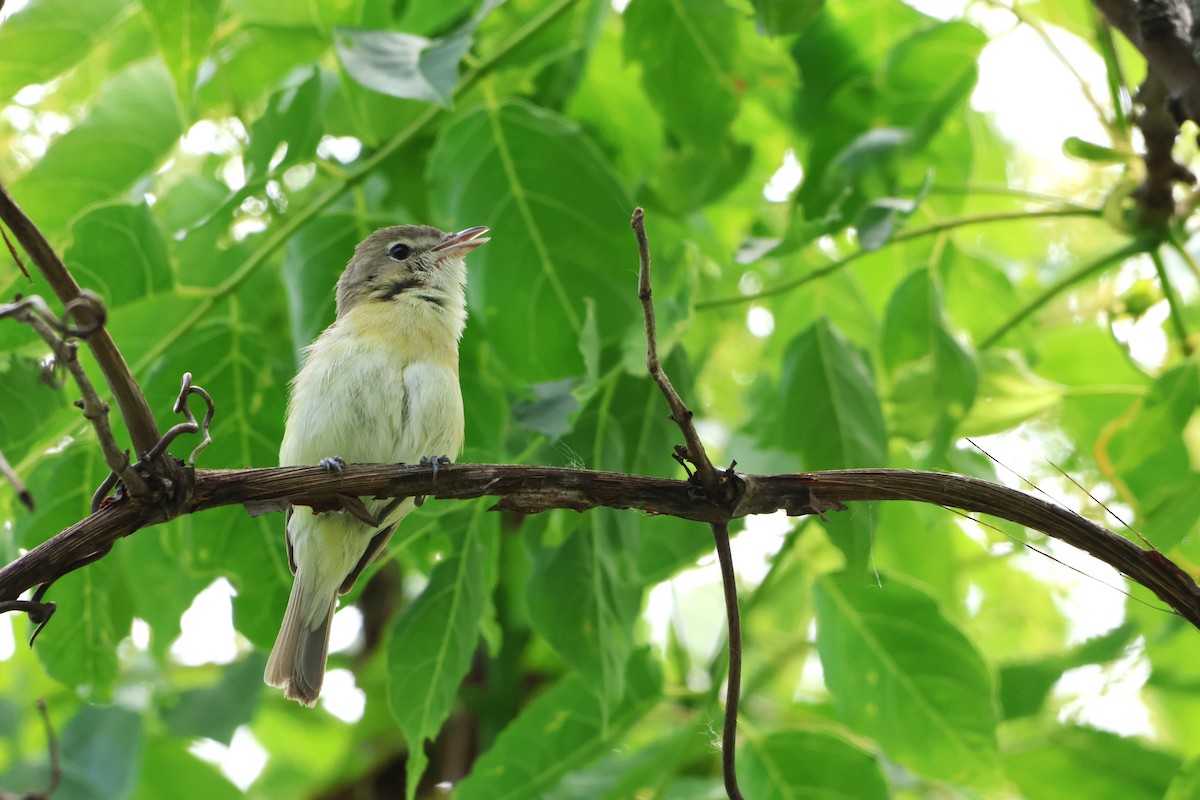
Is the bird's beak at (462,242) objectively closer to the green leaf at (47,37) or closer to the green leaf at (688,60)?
the green leaf at (688,60)

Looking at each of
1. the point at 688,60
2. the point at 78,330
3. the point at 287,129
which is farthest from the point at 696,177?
the point at 78,330

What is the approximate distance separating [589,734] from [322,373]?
3.83ft

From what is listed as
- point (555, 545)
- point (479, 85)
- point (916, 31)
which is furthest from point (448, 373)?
point (916, 31)

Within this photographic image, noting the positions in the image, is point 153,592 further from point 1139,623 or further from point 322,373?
point 1139,623

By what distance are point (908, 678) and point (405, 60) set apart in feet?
6.39

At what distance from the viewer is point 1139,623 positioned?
2.96 meters

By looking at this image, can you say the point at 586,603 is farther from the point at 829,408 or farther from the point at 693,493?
the point at 693,493

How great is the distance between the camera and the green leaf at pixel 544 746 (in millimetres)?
2988

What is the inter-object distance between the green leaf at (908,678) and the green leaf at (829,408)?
12.7 inches

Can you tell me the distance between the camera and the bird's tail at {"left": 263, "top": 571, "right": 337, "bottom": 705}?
283cm

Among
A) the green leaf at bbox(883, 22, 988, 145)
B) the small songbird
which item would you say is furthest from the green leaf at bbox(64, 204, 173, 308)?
the green leaf at bbox(883, 22, 988, 145)

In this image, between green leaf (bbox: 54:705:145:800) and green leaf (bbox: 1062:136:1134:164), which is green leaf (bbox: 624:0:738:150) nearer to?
green leaf (bbox: 1062:136:1134:164)

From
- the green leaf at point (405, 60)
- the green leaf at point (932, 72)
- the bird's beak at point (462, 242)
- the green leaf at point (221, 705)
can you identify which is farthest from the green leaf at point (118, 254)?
the green leaf at point (932, 72)

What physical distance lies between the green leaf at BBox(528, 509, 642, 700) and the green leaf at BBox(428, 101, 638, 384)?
18.7 inches
